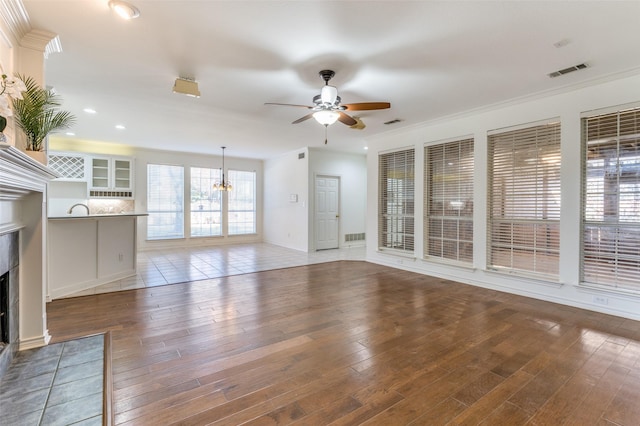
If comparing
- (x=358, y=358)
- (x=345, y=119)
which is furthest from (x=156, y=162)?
(x=358, y=358)

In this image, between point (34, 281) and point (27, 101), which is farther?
point (34, 281)

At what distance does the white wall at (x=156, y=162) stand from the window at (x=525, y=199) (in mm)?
6798

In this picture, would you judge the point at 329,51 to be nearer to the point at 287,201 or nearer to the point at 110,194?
the point at 287,201

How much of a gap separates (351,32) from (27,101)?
109 inches

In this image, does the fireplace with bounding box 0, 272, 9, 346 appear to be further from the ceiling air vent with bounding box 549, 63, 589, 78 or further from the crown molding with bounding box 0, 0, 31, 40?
the ceiling air vent with bounding box 549, 63, 589, 78

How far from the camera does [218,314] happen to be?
345 cm

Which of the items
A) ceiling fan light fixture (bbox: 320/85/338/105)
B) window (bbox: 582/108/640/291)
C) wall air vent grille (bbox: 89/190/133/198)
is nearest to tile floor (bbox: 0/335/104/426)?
ceiling fan light fixture (bbox: 320/85/338/105)

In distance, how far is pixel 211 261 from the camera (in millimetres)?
6625

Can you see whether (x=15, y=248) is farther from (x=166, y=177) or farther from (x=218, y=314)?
(x=166, y=177)

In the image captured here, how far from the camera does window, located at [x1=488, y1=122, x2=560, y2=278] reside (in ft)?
13.1

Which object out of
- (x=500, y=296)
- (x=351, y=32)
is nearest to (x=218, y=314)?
(x=351, y=32)

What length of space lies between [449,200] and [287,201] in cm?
484

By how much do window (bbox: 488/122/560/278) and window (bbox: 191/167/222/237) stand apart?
7.53 m

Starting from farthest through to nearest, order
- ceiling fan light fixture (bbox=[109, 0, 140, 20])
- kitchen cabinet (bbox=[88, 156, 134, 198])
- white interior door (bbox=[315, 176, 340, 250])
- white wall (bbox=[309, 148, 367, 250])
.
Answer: white interior door (bbox=[315, 176, 340, 250]) → white wall (bbox=[309, 148, 367, 250]) → kitchen cabinet (bbox=[88, 156, 134, 198]) → ceiling fan light fixture (bbox=[109, 0, 140, 20])
